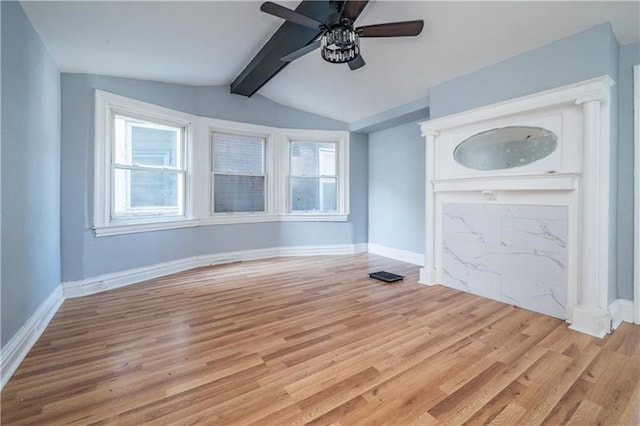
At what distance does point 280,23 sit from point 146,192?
252 centimetres

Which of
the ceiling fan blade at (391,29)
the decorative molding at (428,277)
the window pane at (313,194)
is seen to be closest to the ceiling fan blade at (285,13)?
the ceiling fan blade at (391,29)

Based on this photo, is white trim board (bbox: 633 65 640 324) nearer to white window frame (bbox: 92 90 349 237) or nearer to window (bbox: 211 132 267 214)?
white window frame (bbox: 92 90 349 237)

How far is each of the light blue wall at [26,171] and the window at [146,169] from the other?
2.24ft

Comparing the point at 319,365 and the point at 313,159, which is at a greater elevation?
the point at 313,159

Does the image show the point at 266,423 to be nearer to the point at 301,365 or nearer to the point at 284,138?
the point at 301,365

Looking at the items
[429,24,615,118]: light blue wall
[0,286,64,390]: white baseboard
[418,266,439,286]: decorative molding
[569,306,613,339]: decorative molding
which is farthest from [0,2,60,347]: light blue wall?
[569,306,613,339]: decorative molding

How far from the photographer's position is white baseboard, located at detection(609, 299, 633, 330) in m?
2.30

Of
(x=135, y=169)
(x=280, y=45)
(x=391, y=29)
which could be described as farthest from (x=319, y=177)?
(x=391, y=29)

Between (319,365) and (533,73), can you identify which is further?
(533,73)

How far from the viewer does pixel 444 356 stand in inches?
72.5

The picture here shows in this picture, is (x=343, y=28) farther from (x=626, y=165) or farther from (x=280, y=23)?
(x=626, y=165)

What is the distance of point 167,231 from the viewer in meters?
3.69

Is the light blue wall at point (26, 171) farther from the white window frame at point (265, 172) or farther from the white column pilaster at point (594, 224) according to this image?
the white column pilaster at point (594, 224)

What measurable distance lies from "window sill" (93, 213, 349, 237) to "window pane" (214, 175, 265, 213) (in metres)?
0.14
